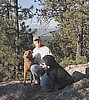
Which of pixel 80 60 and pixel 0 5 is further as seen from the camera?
pixel 0 5

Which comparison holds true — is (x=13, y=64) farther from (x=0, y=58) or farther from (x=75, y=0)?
(x=75, y=0)

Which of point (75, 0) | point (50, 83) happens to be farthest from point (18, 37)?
point (50, 83)

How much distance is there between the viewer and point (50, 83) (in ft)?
24.1

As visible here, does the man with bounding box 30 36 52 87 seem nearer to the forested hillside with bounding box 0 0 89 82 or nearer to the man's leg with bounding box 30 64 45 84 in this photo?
the man's leg with bounding box 30 64 45 84

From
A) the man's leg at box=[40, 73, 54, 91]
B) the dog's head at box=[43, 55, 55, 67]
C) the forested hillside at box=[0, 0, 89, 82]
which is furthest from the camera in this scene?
the forested hillside at box=[0, 0, 89, 82]

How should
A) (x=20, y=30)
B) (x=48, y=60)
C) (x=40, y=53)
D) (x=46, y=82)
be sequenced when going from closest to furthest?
(x=48, y=60) < (x=46, y=82) < (x=40, y=53) < (x=20, y=30)

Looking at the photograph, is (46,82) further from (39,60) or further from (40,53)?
(40,53)

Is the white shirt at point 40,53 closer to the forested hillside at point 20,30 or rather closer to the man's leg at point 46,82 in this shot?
the man's leg at point 46,82

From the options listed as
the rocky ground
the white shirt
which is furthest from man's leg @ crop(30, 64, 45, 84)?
the rocky ground

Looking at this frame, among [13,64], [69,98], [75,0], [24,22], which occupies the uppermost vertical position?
[75,0]

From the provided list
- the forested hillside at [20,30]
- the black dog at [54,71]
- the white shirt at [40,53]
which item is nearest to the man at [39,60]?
→ the white shirt at [40,53]

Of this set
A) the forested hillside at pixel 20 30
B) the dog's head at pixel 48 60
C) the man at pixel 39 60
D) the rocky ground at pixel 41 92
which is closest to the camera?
the rocky ground at pixel 41 92

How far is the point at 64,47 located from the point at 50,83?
22533 millimetres

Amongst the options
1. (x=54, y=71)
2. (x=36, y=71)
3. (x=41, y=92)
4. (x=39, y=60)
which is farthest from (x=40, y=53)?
(x=41, y=92)
